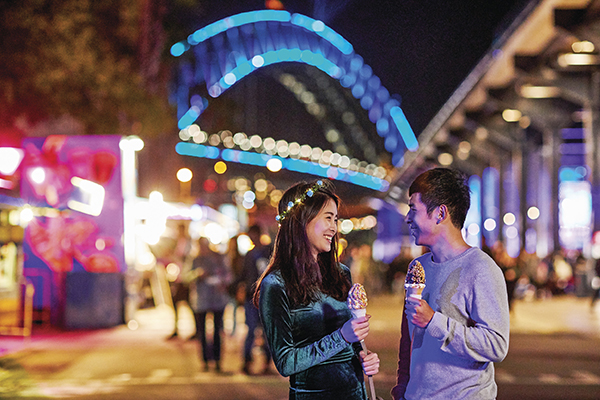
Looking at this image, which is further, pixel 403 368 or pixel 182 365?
pixel 182 365

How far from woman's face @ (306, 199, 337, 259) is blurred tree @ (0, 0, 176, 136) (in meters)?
14.7

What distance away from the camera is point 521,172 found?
110 feet

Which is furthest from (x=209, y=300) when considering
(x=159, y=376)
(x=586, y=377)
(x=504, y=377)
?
(x=586, y=377)

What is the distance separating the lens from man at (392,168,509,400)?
2.67 m

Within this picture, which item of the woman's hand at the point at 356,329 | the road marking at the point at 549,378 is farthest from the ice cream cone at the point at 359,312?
the road marking at the point at 549,378

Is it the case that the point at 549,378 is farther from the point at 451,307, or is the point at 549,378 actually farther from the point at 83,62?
the point at 83,62

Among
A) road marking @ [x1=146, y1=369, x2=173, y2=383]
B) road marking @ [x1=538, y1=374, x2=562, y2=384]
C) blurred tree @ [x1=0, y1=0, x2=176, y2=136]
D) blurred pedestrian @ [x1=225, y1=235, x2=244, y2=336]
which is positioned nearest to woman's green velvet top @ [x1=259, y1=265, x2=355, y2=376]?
road marking @ [x1=146, y1=369, x2=173, y2=383]

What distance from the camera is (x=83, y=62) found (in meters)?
17.2

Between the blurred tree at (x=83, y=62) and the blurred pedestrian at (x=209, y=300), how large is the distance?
29.5 ft

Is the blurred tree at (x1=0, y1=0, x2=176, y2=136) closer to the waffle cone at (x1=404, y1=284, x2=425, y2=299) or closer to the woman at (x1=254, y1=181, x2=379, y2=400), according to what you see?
the woman at (x1=254, y1=181, x2=379, y2=400)

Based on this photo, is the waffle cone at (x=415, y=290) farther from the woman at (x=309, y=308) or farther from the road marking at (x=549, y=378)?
the road marking at (x=549, y=378)

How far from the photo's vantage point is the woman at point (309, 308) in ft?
9.18

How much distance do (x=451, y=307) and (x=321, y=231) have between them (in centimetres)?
64

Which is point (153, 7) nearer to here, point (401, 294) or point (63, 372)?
point (63, 372)
